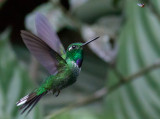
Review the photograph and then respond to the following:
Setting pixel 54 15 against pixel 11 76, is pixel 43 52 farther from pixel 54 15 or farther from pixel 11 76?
pixel 54 15

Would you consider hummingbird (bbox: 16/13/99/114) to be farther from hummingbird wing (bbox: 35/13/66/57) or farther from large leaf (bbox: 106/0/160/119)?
large leaf (bbox: 106/0/160/119)

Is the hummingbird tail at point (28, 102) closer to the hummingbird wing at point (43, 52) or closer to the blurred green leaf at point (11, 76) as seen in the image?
the hummingbird wing at point (43, 52)

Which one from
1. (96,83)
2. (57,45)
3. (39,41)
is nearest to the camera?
(39,41)

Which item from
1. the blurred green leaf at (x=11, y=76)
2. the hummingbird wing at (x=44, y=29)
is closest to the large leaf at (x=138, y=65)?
the blurred green leaf at (x=11, y=76)

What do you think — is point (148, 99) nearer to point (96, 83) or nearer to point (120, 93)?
point (120, 93)

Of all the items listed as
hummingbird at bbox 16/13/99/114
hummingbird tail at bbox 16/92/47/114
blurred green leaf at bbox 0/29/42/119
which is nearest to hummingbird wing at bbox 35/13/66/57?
hummingbird at bbox 16/13/99/114

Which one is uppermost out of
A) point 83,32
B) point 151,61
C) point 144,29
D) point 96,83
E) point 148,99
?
point 83,32

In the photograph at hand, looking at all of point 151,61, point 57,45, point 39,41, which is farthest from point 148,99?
point 39,41
